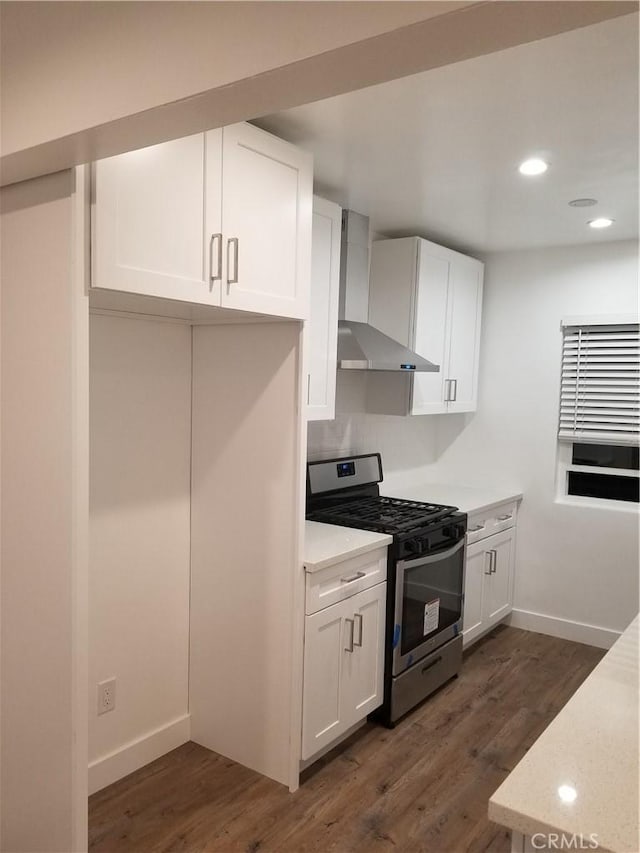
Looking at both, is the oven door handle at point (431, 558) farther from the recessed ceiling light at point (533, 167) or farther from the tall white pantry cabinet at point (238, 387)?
the recessed ceiling light at point (533, 167)

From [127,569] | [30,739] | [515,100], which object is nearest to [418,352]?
[515,100]

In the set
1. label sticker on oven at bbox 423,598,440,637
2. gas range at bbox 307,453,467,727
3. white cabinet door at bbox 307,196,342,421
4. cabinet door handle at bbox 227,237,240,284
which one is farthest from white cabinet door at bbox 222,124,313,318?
label sticker on oven at bbox 423,598,440,637

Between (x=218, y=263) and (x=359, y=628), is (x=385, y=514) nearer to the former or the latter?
(x=359, y=628)

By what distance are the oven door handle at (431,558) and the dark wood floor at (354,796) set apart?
2.47ft

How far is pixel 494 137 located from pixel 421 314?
4.69ft

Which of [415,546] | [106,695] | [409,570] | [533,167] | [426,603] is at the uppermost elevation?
[533,167]

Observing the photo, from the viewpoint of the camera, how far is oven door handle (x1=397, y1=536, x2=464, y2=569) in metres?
3.05

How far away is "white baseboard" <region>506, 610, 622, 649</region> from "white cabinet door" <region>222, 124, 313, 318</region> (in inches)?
115

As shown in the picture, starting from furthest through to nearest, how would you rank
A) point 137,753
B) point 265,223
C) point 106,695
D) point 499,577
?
point 499,577 < point 137,753 < point 106,695 < point 265,223

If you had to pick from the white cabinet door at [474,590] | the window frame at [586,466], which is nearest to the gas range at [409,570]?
the white cabinet door at [474,590]

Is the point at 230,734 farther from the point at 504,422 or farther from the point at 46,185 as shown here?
the point at 504,422

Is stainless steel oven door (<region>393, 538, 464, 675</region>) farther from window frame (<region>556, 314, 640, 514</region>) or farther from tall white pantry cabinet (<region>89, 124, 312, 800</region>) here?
window frame (<region>556, 314, 640, 514</region>)

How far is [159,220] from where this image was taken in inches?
77.3

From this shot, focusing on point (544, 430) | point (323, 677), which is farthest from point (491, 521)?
point (323, 677)
